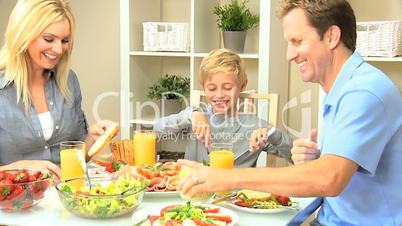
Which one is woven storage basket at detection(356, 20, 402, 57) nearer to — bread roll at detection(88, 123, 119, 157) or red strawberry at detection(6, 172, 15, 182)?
bread roll at detection(88, 123, 119, 157)

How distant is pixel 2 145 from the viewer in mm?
2170

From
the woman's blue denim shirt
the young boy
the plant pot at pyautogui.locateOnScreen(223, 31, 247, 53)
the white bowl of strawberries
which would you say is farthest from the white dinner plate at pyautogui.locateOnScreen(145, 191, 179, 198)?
the plant pot at pyautogui.locateOnScreen(223, 31, 247, 53)

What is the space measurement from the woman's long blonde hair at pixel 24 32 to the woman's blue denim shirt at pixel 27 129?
38mm

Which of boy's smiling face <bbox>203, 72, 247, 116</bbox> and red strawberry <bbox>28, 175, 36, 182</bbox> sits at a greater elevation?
boy's smiling face <bbox>203, 72, 247, 116</bbox>

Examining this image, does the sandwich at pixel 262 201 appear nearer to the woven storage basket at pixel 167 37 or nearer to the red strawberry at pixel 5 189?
the red strawberry at pixel 5 189

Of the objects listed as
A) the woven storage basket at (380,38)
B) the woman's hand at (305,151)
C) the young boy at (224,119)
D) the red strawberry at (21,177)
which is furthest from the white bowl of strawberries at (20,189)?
the woven storage basket at (380,38)

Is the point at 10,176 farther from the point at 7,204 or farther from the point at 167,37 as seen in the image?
the point at 167,37

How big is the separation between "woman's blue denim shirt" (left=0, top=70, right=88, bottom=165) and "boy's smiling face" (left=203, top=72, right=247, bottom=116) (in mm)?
668

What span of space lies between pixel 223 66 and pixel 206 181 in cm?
105

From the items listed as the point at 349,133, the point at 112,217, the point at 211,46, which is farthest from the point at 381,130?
the point at 211,46

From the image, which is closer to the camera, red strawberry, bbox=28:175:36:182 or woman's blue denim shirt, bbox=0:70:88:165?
red strawberry, bbox=28:175:36:182

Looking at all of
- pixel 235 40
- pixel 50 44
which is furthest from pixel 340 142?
pixel 235 40

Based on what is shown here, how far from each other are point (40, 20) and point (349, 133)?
1376 mm

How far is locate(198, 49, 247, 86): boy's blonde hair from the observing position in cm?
239
